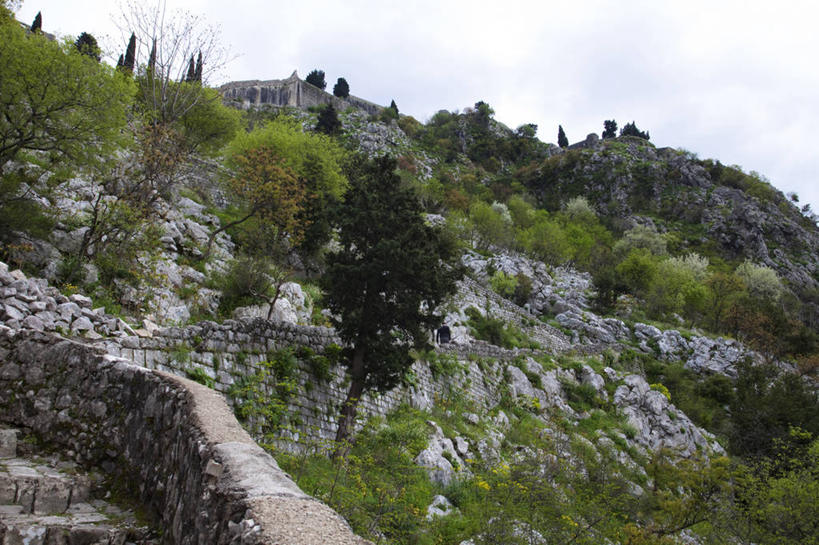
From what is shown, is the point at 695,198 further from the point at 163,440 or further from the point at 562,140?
the point at 163,440

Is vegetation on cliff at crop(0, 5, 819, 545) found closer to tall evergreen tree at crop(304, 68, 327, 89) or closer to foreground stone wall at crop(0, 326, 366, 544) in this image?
foreground stone wall at crop(0, 326, 366, 544)

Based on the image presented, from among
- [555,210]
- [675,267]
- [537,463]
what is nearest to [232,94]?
[555,210]

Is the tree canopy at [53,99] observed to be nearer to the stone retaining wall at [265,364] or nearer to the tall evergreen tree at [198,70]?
the tall evergreen tree at [198,70]

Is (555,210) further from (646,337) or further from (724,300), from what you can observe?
(646,337)

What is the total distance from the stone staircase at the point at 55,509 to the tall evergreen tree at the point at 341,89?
355 feet

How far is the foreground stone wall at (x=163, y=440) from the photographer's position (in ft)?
8.47

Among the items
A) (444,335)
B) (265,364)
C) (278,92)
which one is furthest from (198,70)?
(278,92)

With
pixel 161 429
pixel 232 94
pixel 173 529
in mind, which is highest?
pixel 232 94

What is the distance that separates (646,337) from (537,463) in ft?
107

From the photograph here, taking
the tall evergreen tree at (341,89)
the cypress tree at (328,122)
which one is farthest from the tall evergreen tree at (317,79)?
the cypress tree at (328,122)

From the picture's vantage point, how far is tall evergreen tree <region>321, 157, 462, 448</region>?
486 inches

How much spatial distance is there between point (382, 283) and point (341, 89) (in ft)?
333

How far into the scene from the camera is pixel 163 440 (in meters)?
4.16

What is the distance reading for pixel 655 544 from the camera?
7.92 m
